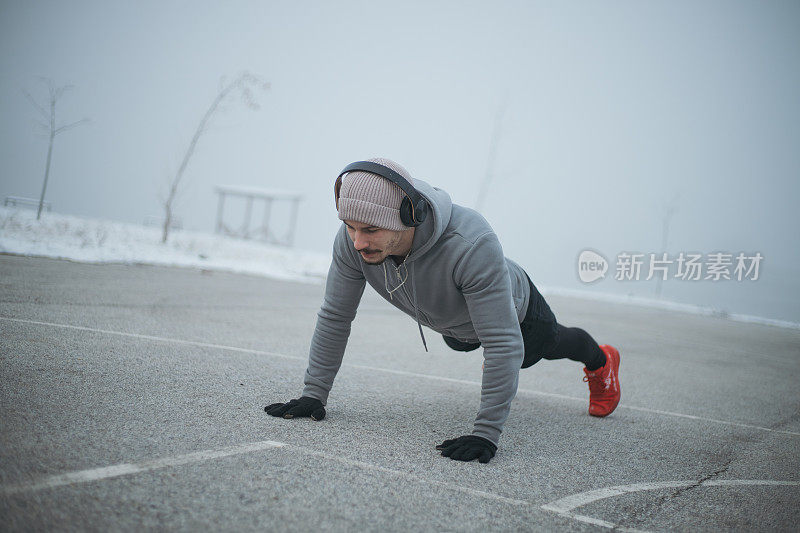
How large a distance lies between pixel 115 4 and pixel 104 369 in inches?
1807

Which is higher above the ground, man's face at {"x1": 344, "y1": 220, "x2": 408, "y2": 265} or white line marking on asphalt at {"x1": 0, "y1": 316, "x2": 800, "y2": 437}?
man's face at {"x1": 344, "y1": 220, "x2": 408, "y2": 265}

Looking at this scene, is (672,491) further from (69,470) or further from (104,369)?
(104,369)

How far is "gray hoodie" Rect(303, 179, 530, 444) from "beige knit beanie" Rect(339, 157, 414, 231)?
6.6 inches

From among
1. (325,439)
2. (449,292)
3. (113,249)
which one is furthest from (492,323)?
(113,249)

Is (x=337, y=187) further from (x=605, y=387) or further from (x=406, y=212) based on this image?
(x=605, y=387)

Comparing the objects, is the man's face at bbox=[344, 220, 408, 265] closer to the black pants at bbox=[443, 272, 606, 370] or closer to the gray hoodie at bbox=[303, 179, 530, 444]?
the gray hoodie at bbox=[303, 179, 530, 444]

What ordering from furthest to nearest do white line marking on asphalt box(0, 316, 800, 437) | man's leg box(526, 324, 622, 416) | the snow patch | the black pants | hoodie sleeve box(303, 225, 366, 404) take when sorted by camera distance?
1. the snow patch
2. white line marking on asphalt box(0, 316, 800, 437)
3. man's leg box(526, 324, 622, 416)
4. the black pants
5. hoodie sleeve box(303, 225, 366, 404)

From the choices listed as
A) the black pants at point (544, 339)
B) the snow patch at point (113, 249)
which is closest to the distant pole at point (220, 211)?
the snow patch at point (113, 249)

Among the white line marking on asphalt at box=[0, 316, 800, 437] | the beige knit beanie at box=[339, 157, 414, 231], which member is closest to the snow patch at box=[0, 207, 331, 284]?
the white line marking on asphalt at box=[0, 316, 800, 437]

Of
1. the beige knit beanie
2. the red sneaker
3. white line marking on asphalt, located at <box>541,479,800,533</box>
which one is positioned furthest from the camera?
the red sneaker

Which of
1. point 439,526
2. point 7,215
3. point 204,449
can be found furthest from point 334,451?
point 7,215

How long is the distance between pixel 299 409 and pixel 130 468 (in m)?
0.95

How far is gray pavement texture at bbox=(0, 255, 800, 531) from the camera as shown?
162cm

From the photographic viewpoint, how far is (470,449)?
7.59ft
